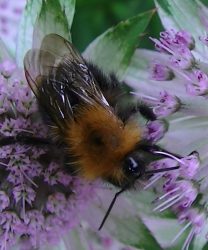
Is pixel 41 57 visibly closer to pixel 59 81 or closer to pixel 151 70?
pixel 59 81

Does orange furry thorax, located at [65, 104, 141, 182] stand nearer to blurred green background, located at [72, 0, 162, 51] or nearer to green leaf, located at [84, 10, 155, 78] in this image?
green leaf, located at [84, 10, 155, 78]

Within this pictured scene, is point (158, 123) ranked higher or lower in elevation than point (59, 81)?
lower

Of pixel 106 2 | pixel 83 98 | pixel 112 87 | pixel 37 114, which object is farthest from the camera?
pixel 106 2

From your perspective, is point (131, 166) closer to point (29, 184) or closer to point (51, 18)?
point (29, 184)

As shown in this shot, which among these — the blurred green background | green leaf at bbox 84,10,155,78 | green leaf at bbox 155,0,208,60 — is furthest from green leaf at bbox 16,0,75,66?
the blurred green background

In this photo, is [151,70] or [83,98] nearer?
[83,98]

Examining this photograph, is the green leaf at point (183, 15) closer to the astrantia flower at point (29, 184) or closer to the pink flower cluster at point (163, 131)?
the pink flower cluster at point (163, 131)

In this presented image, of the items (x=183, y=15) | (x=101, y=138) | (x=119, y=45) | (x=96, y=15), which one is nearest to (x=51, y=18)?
(x=119, y=45)

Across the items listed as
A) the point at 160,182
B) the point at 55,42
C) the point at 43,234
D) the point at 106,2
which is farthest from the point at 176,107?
the point at 106,2
